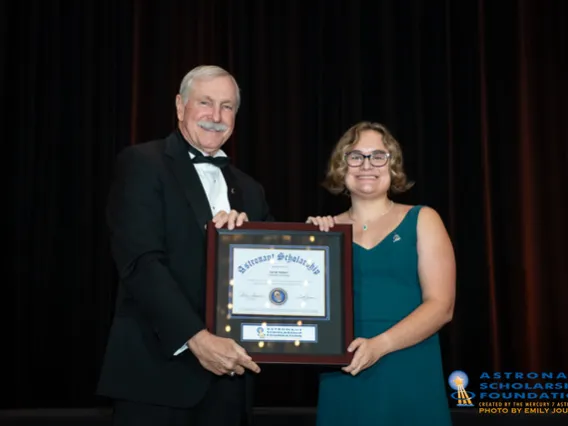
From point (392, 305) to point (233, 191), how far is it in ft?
2.16

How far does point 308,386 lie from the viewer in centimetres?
411

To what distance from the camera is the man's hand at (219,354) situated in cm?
198

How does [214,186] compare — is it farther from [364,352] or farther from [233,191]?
[364,352]

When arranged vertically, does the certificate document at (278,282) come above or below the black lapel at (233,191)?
below

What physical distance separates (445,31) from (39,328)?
3036mm

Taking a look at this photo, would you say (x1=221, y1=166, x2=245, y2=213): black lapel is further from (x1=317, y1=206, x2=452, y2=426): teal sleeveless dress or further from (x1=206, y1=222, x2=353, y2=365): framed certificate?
(x1=317, y1=206, x2=452, y2=426): teal sleeveless dress

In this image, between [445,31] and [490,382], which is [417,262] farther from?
[445,31]

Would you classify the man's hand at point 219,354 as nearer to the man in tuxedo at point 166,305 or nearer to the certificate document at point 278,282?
the man in tuxedo at point 166,305

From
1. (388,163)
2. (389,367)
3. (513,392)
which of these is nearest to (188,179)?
(388,163)

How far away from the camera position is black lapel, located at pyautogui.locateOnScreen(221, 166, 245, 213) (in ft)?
7.73

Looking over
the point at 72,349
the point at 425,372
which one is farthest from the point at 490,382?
the point at 72,349

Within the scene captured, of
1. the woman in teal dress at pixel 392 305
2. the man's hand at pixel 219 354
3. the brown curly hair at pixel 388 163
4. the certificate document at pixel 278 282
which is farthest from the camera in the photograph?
the brown curly hair at pixel 388 163

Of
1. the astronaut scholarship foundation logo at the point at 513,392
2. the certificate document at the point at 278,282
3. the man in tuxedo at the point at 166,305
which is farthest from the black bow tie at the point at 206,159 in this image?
the astronaut scholarship foundation logo at the point at 513,392

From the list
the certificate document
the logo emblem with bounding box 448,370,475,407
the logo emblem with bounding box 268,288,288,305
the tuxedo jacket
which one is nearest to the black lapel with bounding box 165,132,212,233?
the tuxedo jacket
